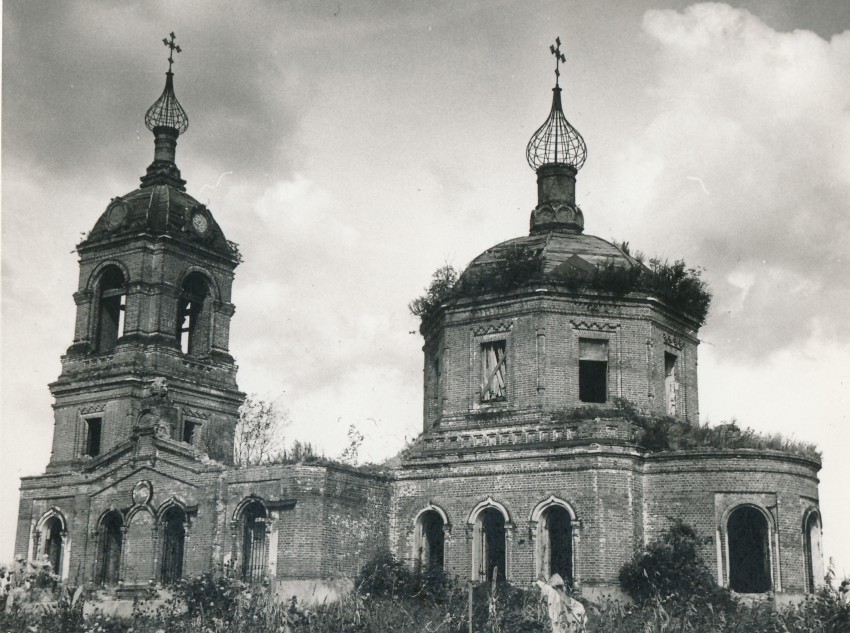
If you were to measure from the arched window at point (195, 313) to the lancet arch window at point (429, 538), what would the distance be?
9841 millimetres

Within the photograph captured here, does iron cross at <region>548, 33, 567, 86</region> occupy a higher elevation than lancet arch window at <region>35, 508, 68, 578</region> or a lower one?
higher

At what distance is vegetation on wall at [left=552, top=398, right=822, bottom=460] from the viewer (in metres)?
22.8

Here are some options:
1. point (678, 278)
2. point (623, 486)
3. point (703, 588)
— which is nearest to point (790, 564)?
point (703, 588)

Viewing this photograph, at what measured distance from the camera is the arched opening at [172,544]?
1005 inches

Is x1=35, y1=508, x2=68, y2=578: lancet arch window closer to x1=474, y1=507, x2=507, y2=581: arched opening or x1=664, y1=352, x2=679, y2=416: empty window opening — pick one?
x1=474, y1=507, x2=507, y2=581: arched opening

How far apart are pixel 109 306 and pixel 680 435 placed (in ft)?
54.5

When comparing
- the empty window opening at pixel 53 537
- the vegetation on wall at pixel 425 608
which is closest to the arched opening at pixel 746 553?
the vegetation on wall at pixel 425 608

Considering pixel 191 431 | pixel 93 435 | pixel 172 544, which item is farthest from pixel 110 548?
pixel 191 431

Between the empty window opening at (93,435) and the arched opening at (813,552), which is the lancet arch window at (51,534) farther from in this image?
the arched opening at (813,552)

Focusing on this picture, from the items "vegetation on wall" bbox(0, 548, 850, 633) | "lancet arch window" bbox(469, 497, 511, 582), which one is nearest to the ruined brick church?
"lancet arch window" bbox(469, 497, 511, 582)

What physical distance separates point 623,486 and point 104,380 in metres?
14.4

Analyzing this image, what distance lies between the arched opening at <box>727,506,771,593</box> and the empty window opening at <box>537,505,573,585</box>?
3.29 meters

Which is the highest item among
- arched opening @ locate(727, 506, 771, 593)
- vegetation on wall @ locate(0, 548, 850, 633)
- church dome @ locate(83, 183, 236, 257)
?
church dome @ locate(83, 183, 236, 257)

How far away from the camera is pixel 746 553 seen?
23031mm
